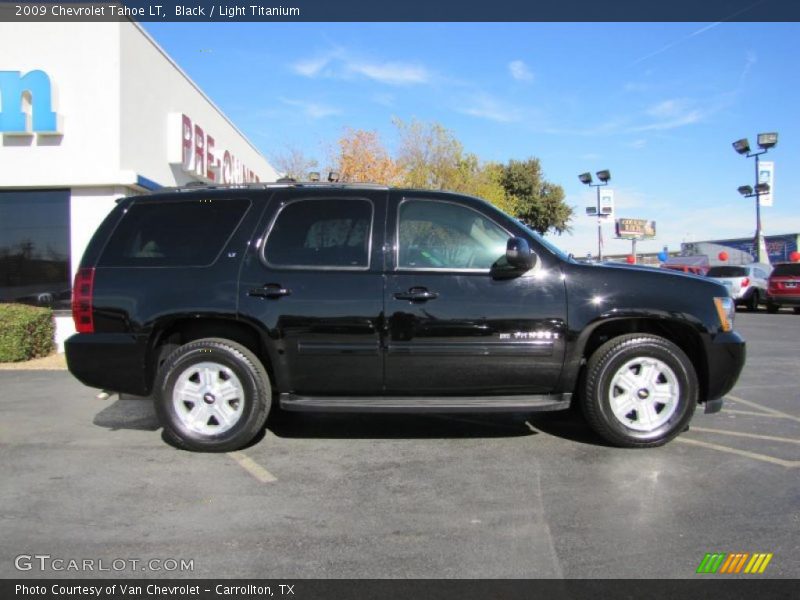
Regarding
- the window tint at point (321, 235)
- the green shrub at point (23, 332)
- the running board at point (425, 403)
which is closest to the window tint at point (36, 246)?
the green shrub at point (23, 332)

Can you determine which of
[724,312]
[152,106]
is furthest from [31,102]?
[724,312]

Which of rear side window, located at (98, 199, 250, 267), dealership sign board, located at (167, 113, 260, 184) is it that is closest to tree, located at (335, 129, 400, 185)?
dealership sign board, located at (167, 113, 260, 184)

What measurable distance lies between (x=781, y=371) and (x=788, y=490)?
501 centimetres

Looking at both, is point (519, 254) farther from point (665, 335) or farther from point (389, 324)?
point (665, 335)

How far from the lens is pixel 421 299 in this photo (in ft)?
15.1

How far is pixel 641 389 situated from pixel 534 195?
40205 millimetres

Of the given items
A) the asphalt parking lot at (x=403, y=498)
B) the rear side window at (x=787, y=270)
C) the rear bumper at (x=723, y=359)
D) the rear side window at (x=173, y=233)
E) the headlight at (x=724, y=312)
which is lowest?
the asphalt parking lot at (x=403, y=498)

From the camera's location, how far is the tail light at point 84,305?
4.75 m

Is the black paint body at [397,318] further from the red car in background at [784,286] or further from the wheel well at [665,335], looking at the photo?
the red car in background at [784,286]

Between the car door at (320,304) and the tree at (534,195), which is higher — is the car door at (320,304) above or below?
below

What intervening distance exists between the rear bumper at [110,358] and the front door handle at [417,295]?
6.51 ft

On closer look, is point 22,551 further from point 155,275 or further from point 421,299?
point 421,299

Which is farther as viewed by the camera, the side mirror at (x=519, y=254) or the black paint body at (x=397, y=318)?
the black paint body at (x=397, y=318)
